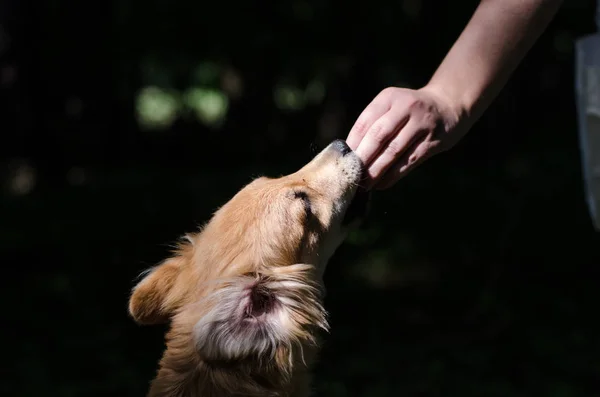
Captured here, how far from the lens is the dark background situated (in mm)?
5926

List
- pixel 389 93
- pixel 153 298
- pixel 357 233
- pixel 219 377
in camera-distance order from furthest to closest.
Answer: pixel 357 233
pixel 153 298
pixel 389 93
pixel 219 377

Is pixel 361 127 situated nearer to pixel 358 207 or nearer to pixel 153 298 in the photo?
pixel 358 207

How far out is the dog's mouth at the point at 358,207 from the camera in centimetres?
331

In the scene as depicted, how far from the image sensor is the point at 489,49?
295 cm

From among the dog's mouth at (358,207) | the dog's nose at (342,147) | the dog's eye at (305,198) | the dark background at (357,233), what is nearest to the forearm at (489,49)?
the dog's nose at (342,147)

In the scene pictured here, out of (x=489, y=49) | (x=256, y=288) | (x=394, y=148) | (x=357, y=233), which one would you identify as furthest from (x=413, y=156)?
(x=357, y=233)

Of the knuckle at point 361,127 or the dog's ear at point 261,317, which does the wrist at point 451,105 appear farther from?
the dog's ear at point 261,317

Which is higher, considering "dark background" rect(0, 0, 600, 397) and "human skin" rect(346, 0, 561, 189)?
"human skin" rect(346, 0, 561, 189)

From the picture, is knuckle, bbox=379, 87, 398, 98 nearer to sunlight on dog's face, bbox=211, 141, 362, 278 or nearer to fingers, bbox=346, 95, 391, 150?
fingers, bbox=346, 95, 391, 150

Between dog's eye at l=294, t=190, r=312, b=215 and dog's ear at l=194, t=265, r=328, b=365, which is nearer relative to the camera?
dog's ear at l=194, t=265, r=328, b=365

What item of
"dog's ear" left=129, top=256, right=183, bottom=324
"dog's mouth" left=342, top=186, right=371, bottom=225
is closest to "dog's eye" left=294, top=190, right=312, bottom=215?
"dog's mouth" left=342, top=186, right=371, bottom=225

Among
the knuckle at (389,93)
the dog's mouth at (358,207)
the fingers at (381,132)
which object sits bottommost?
the dog's mouth at (358,207)

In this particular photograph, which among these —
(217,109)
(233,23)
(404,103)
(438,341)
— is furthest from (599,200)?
(217,109)

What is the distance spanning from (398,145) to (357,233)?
12.4 ft
